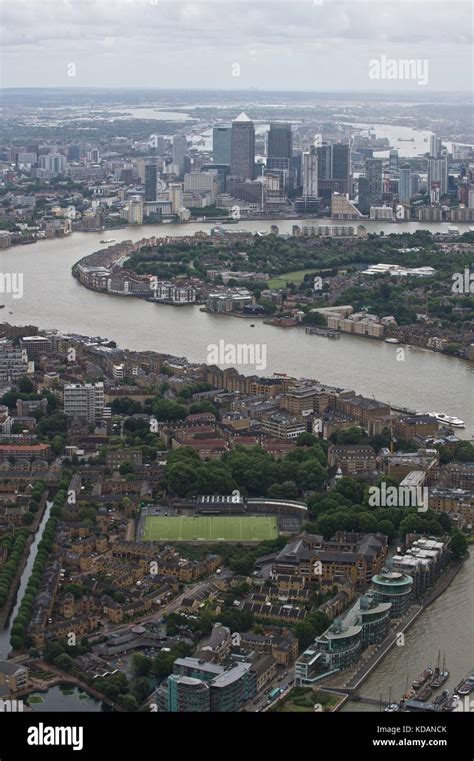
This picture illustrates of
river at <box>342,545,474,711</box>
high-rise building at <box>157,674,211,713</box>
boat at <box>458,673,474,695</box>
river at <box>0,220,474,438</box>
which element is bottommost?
river at <box>0,220,474,438</box>

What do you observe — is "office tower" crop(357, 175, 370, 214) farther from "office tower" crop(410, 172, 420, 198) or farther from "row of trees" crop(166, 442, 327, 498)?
"row of trees" crop(166, 442, 327, 498)

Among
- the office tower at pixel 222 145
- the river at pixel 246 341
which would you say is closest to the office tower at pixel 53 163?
the office tower at pixel 222 145

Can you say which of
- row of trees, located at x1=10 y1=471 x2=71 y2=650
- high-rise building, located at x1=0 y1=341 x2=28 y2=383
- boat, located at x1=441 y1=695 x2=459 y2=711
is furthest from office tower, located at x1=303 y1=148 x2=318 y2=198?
boat, located at x1=441 y1=695 x2=459 y2=711

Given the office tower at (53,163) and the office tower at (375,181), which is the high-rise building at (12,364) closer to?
the office tower at (375,181)

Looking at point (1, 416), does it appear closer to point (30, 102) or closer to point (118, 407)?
point (118, 407)

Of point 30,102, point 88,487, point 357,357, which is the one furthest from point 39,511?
Result: point 30,102
